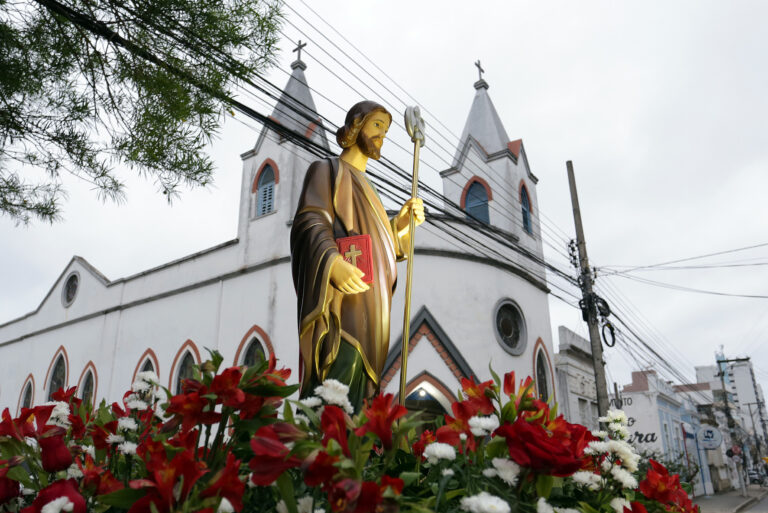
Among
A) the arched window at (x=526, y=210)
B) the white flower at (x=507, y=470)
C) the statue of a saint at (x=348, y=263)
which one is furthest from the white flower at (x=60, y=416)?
the arched window at (x=526, y=210)

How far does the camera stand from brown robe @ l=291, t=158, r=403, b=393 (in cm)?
324

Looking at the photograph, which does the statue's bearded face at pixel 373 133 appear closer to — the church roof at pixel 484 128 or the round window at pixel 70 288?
the church roof at pixel 484 128

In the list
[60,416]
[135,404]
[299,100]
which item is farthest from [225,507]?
[299,100]

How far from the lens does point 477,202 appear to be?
15531 mm

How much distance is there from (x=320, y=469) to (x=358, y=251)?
261 cm

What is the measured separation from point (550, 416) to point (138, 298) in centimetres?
1523

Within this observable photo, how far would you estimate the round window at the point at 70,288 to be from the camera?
1759 centimetres

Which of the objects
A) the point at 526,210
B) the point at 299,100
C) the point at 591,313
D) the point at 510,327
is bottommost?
the point at 510,327

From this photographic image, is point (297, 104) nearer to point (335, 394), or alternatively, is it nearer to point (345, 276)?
point (345, 276)

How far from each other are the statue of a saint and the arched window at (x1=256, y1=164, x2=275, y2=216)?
29.2 ft

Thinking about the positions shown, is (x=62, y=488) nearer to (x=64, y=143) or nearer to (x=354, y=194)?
(x=354, y=194)

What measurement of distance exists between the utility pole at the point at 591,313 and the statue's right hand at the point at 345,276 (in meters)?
9.44

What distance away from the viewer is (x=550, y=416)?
1.48m

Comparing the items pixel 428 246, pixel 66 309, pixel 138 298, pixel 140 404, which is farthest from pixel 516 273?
pixel 66 309
